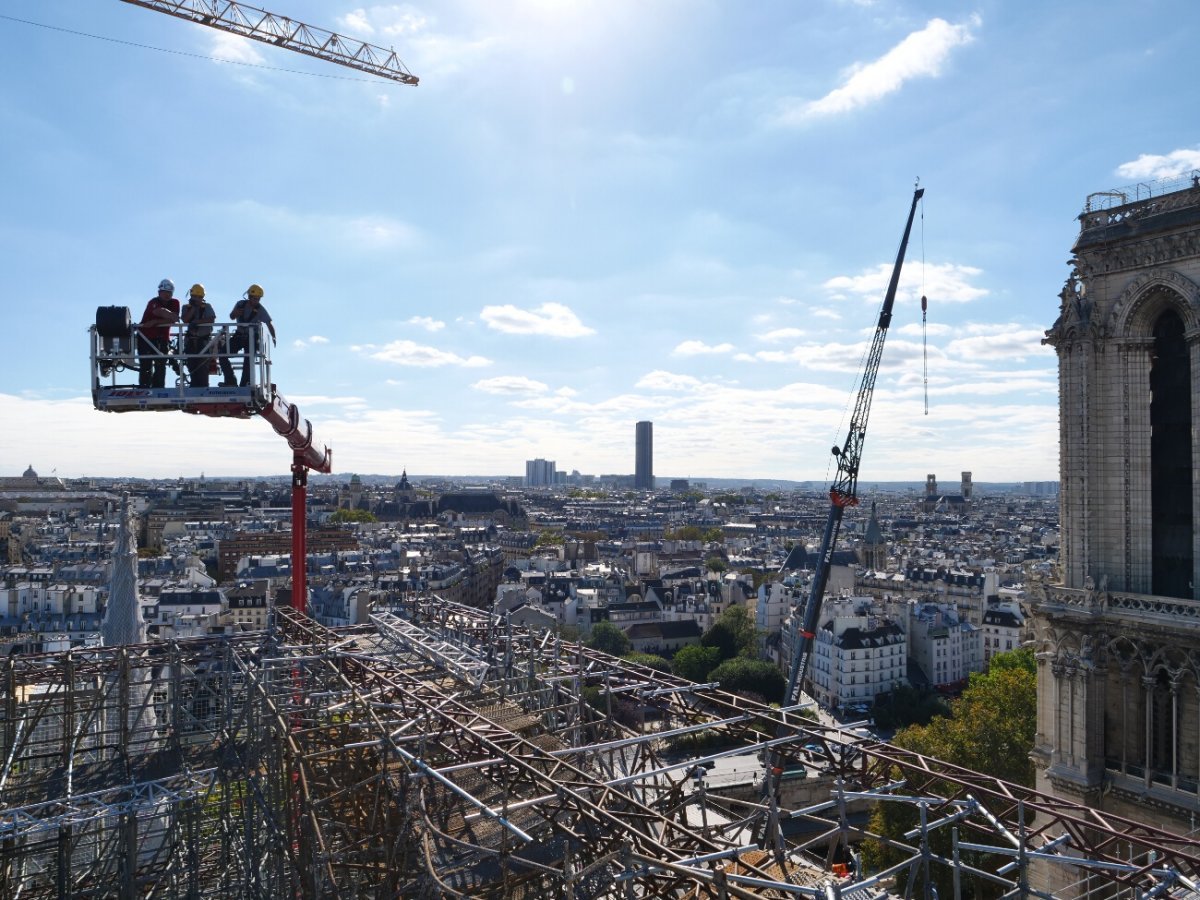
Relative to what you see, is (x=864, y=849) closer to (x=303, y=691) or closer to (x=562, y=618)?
(x=303, y=691)

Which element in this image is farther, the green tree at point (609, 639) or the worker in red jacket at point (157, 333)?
the green tree at point (609, 639)

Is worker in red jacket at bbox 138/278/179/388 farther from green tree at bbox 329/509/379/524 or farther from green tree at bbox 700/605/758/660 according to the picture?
green tree at bbox 329/509/379/524

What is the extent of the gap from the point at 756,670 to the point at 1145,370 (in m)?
46.0

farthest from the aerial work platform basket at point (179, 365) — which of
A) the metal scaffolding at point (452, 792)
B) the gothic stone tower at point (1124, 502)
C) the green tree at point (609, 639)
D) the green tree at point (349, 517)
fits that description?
the green tree at point (349, 517)

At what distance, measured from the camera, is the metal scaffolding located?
38.3 feet

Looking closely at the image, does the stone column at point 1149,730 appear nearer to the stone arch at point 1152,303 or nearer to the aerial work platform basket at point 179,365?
the stone arch at point 1152,303

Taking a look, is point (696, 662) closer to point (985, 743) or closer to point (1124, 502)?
point (985, 743)

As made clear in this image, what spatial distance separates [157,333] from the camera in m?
14.6

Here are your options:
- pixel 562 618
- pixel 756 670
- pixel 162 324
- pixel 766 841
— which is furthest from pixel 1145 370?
pixel 562 618

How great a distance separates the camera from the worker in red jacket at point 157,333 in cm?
1445

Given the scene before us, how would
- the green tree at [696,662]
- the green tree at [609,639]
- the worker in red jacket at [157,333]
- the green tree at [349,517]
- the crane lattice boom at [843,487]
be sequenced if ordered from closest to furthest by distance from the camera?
the worker in red jacket at [157,333]
the crane lattice boom at [843,487]
the green tree at [696,662]
the green tree at [609,639]
the green tree at [349,517]

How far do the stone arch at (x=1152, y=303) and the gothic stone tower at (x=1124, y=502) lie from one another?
0.11ft

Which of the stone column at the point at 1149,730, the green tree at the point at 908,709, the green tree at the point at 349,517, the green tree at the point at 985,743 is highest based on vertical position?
the stone column at the point at 1149,730

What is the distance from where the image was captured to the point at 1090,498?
26.3 metres
